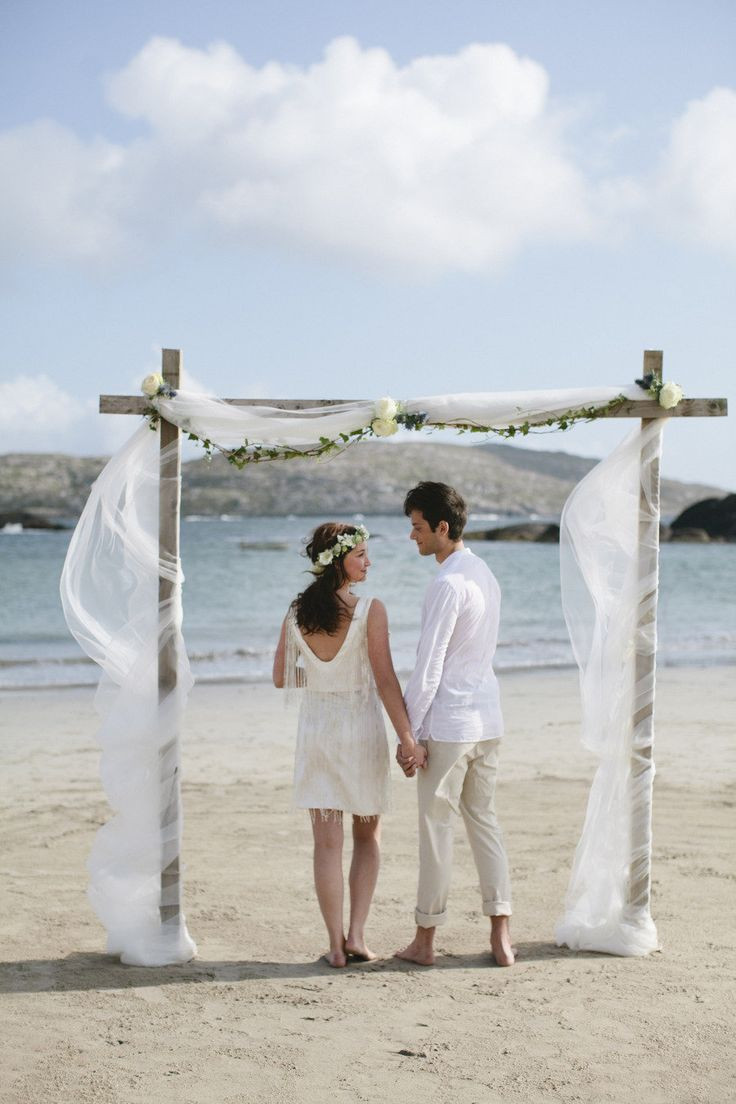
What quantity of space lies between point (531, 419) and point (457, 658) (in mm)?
1157

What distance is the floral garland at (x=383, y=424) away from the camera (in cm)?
484

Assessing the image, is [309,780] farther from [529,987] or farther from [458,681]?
[529,987]

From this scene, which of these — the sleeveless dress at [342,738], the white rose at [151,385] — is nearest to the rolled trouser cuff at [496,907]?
the sleeveless dress at [342,738]

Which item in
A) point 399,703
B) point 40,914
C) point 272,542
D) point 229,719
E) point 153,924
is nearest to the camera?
point 399,703

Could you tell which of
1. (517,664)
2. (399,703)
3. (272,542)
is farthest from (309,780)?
(272,542)

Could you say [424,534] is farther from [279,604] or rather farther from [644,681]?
[279,604]

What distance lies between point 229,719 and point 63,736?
155 centimetres

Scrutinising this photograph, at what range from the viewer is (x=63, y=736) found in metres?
Result: 9.86

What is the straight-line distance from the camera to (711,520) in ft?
192

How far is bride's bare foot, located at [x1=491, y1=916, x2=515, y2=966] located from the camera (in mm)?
4863

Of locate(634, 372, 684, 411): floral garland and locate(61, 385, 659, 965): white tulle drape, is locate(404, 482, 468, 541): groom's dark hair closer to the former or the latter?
locate(61, 385, 659, 965): white tulle drape

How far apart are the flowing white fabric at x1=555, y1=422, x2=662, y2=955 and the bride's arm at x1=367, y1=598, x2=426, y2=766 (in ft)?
2.98

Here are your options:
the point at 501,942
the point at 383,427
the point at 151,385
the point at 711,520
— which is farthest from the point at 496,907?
the point at 711,520

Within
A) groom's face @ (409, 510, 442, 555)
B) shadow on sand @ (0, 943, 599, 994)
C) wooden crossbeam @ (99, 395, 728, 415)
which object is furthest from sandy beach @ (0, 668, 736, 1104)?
wooden crossbeam @ (99, 395, 728, 415)
